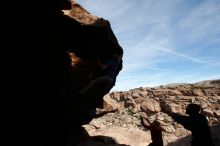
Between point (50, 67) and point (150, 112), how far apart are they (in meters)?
22.6

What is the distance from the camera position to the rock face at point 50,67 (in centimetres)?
1387

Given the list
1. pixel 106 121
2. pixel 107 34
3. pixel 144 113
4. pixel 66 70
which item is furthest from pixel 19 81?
pixel 144 113

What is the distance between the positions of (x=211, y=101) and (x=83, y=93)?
2829 centimetres

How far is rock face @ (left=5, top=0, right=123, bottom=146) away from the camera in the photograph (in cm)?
1387

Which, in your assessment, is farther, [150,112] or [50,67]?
[150,112]

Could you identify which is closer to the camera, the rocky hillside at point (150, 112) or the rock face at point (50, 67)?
the rock face at point (50, 67)

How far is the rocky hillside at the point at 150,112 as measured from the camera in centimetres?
2556

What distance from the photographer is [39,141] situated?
16281 millimetres

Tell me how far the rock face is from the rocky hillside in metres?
5.05

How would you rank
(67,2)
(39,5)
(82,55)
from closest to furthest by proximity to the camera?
(39,5) < (67,2) < (82,55)

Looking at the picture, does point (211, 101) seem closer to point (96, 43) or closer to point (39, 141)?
point (96, 43)

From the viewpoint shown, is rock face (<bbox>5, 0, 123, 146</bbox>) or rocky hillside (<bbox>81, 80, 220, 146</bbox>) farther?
rocky hillside (<bbox>81, 80, 220, 146</bbox>)

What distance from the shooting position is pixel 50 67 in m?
15.5

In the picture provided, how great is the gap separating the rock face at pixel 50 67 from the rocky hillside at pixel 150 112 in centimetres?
505
